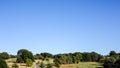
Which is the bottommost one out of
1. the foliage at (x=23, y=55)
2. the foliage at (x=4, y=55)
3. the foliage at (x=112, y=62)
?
the foliage at (x=112, y=62)

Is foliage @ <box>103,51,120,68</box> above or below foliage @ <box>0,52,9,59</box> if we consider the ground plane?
below

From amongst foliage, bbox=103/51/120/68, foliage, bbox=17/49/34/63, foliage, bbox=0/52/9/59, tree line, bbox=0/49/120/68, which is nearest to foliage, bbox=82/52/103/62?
tree line, bbox=0/49/120/68

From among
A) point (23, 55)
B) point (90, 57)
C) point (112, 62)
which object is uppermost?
point (90, 57)

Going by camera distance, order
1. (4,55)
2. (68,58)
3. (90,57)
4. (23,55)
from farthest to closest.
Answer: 1. (90,57)
2. (4,55)
3. (68,58)
4. (23,55)

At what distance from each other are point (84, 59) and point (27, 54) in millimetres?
61793

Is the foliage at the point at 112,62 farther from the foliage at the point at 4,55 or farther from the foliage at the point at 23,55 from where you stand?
the foliage at the point at 4,55

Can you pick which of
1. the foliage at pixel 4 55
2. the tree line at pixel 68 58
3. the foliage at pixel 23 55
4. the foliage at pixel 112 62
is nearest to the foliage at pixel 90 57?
the tree line at pixel 68 58

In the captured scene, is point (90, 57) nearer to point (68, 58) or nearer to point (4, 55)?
point (68, 58)

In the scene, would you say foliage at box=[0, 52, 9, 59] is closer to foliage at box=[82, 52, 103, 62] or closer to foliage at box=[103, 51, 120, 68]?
foliage at box=[82, 52, 103, 62]

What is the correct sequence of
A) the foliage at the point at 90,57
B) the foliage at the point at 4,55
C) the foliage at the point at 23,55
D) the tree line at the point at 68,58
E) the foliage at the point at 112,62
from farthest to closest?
1. the foliage at the point at 90,57
2. the foliage at the point at 4,55
3. the foliage at the point at 23,55
4. the tree line at the point at 68,58
5. the foliage at the point at 112,62

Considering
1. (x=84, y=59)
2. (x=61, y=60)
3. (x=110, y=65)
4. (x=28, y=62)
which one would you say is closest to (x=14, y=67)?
(x=28, y=62)

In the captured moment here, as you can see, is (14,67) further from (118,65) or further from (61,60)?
(61,60)

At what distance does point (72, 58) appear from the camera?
490ft

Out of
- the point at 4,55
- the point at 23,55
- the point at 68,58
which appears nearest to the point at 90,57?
the point at 68,58
